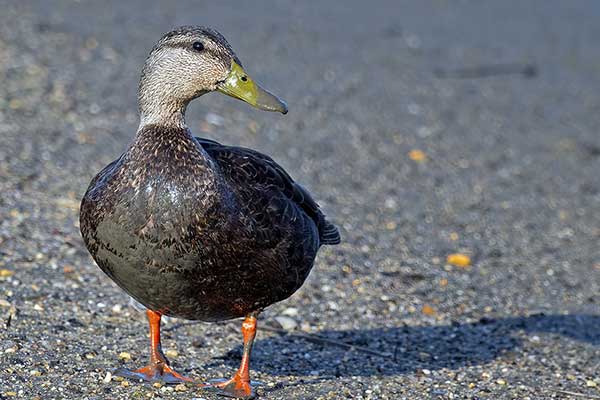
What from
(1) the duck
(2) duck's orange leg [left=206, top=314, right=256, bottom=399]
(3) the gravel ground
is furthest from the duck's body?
(3) the gravel ground

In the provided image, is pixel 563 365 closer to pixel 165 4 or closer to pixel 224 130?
pixel 224 130

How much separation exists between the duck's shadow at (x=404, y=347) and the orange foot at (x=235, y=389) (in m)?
0.48

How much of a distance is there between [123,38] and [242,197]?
22.1 ft

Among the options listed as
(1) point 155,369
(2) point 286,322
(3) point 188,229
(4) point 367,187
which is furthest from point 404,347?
(4) point 367,187

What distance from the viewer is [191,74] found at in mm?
4988

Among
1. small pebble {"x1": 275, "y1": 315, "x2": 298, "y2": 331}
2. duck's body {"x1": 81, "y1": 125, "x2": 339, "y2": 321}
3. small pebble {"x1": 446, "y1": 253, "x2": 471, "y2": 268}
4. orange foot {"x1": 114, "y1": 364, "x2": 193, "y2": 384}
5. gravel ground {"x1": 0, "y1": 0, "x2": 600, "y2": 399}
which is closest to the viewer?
duck's body {"x1": 81, "y1": 125, "x2": 339, "y2": 321}

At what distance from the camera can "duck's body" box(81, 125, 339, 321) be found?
4.75m

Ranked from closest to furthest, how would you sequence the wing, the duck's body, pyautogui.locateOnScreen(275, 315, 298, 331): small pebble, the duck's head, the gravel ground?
1. the duck's body
2. the duck's head
3. the wing
4. the gravel ground
5. pyautogui.locateOnScreen(275, 315, 298, 331): small pebble

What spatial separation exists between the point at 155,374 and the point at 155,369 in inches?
1.3

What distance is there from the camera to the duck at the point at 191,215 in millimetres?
4762

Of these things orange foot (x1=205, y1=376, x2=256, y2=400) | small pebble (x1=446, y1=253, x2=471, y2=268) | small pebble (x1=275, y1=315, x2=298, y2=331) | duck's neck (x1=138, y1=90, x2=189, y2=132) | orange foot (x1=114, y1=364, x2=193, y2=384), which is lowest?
small pebble (x1=446, y1=253, x2=471, y2=268)

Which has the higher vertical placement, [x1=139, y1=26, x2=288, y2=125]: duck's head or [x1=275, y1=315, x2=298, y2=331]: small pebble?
[x1=139, y1=26, x2=288, y2=125]: duck's head

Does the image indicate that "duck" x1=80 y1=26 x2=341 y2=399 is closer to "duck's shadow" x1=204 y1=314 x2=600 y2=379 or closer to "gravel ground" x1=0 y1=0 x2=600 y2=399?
"gravel ground" x1=0 y1=0 x2=600 y2=399

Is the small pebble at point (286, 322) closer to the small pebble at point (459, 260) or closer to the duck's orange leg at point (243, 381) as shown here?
the duck's orange leg at point (243, 381)
